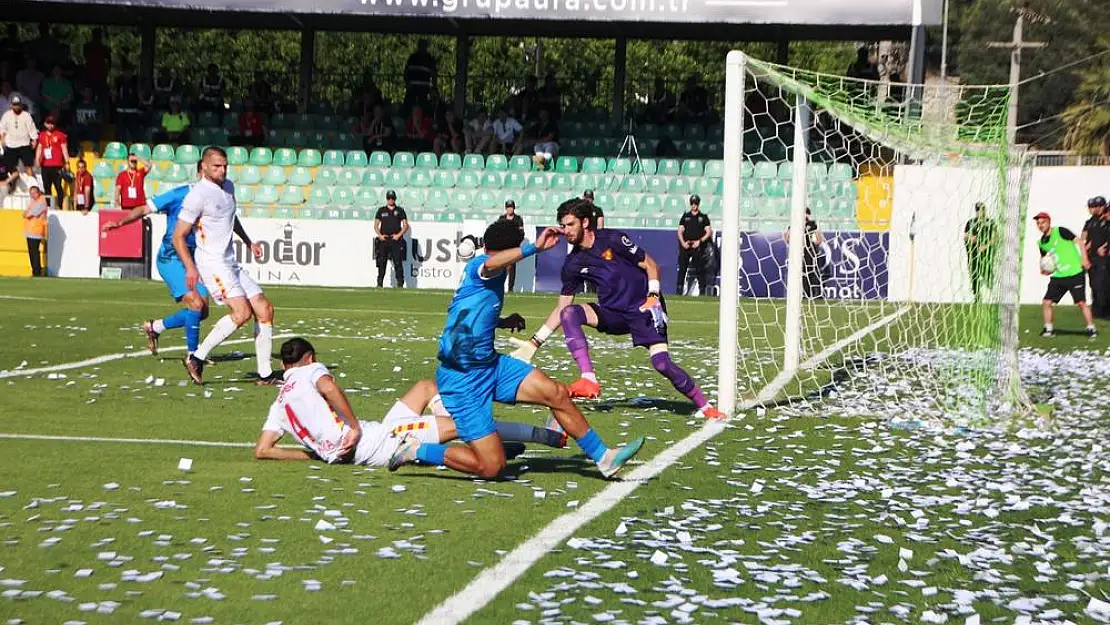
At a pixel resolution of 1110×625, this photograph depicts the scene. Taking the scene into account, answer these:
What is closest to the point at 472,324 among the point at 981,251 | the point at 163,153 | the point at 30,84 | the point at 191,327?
the point at 191,327

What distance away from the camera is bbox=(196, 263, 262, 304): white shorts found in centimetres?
1273

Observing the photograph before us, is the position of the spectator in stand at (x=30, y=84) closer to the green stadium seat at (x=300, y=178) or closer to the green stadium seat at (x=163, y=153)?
the green stadium seat at (x=163, y=153)

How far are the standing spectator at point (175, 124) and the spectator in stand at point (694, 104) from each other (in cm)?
1246

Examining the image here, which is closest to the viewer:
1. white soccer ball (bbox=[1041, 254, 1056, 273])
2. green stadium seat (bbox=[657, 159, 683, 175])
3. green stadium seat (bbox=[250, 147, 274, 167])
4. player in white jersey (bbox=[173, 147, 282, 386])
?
player in white jersey (bbox=[173, 147, 282, 386])

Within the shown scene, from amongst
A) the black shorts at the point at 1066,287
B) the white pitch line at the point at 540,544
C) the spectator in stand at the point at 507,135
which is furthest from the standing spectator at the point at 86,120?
the white pitch line at the point at 540,544

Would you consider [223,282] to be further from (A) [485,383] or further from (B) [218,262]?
(A) [485,383]

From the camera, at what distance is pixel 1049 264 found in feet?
71.9

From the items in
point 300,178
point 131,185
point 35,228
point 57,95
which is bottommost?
point 35,228

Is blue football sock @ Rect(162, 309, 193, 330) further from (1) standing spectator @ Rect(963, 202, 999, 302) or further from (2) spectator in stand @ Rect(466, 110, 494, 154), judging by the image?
(2) spectator in stand @ Rect(466, 110, 494, 154)

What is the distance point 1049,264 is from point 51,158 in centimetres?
2189

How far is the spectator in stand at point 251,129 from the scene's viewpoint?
35.9 m

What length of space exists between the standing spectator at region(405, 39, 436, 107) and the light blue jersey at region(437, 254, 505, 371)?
2804 cm

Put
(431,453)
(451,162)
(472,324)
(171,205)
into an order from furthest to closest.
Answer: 1. (451,162)
2. (171,205)
3. (431,453)
4. (472,324)

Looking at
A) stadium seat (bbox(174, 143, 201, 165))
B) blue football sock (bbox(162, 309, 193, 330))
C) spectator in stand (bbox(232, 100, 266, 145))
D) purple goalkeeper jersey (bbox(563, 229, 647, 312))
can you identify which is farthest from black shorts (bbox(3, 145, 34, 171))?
purple goalkeeper jersey (bbox(563, 229, 647, 312))
